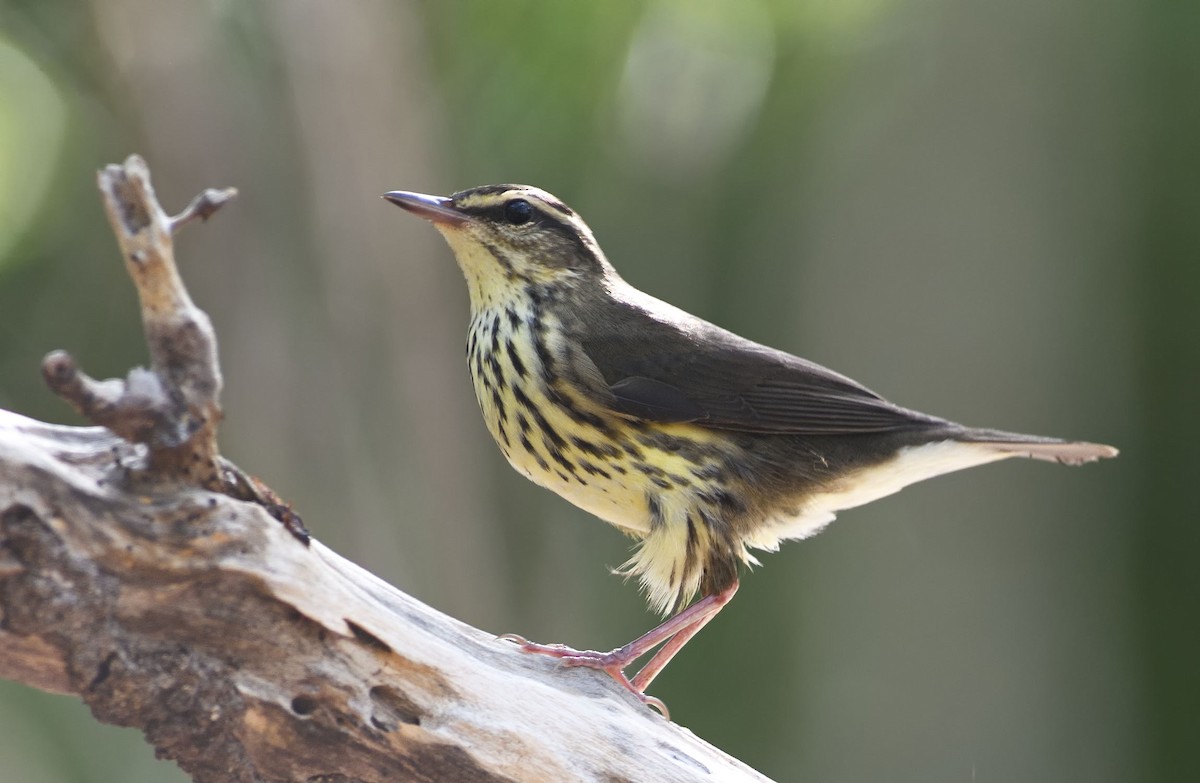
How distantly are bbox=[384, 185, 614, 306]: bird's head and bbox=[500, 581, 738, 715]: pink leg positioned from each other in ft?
3.86

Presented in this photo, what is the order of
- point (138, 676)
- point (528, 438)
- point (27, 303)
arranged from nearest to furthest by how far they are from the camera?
point (138, 676), point (528, 438), point (27, 303)

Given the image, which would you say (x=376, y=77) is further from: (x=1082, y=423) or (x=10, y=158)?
(x=1082, y=423)

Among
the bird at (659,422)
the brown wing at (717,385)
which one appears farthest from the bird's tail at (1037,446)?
A: the brown wing at (717,385)

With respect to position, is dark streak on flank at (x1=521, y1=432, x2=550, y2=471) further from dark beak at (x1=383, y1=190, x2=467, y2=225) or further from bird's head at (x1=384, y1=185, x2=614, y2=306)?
dark beak at (x1=383, y1=190, x2=467, y2=225)

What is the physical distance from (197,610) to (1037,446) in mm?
2735

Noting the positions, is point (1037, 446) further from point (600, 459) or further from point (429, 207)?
point (429, 207)

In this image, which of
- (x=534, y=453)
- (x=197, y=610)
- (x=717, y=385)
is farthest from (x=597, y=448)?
(x=197, y=610)

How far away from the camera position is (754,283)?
A: 34.1 feet

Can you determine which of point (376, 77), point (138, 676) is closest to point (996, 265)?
point (376, 77)

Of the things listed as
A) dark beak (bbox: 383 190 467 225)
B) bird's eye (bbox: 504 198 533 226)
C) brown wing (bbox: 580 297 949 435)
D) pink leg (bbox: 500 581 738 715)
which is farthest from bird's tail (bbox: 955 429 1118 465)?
dark beak (bbox: 383 190 467 225)

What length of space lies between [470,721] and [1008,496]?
7.28 metres

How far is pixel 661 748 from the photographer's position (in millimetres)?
3289

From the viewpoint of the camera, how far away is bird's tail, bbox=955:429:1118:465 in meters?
4.19

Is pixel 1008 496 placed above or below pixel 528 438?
above
